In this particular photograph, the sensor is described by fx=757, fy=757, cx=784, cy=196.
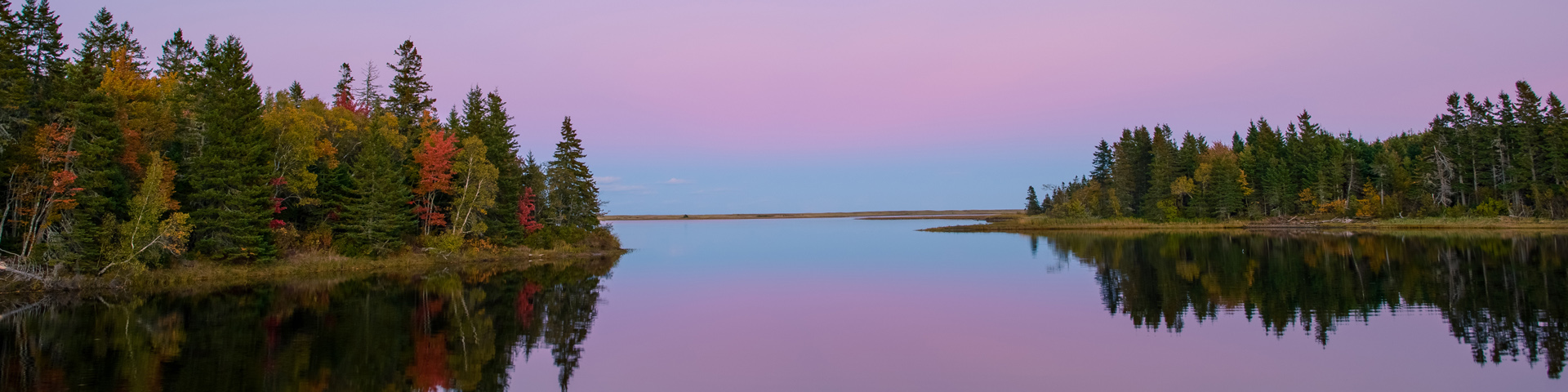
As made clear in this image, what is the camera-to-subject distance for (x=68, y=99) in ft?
97.5

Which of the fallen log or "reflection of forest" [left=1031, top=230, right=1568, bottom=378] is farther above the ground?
the fallen log

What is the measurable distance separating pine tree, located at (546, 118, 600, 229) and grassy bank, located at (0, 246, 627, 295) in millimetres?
6160

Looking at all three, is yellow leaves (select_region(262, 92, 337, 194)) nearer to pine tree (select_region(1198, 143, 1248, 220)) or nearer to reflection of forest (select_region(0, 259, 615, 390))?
reflection of forest (select_region(0, 259, 615, 390))

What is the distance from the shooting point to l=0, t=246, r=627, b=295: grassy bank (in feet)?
95.9

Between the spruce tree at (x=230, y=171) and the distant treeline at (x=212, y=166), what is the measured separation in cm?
8

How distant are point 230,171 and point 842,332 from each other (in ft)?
101

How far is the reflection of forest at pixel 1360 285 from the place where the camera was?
19922 millimetres

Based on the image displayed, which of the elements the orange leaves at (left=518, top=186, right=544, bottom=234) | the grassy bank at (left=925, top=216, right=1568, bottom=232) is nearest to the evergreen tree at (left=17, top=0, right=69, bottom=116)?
the orange leaves at (left=518, top=186, right=544, bottom=234)

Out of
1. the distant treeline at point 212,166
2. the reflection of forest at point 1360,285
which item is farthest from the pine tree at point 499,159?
the reflection of forest at point 1360,285

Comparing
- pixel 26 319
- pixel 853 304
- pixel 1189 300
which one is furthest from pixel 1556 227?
pixel 26 319

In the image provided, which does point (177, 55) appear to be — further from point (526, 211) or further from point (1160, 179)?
point (1160, 179)

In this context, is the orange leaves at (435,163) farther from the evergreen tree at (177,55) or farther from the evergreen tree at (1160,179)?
the evergreen tree at (1160,179)

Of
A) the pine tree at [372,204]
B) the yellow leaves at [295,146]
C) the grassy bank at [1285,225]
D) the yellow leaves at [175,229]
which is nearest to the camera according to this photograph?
the yellow leaves at [175,229]

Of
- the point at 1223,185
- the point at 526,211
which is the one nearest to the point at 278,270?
the point at 526,211
